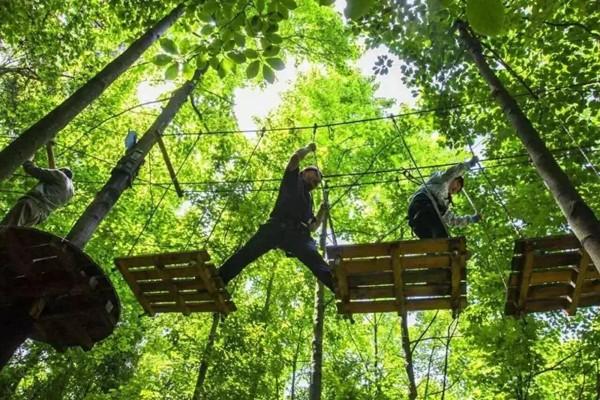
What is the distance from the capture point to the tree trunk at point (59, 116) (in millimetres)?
3953

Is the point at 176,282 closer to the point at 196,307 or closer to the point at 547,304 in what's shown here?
the point at 196,307

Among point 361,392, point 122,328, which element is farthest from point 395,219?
point 122,328

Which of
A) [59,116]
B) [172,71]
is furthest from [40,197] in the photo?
[172,71]

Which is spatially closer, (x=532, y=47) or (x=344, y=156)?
(x=532, y=47)

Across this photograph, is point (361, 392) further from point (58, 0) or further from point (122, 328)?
point (58, 0)

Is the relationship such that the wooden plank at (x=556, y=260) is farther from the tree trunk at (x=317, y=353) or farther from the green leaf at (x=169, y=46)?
the tree trunk at (x=317, y=353)

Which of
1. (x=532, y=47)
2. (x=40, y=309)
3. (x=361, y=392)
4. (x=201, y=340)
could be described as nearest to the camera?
(x=40, y=309)

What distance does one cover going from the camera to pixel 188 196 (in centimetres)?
1054

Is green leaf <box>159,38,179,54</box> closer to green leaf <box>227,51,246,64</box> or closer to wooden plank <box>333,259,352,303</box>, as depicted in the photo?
green leaf <box>227,51,246,64</box>

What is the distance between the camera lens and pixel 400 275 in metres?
4.09

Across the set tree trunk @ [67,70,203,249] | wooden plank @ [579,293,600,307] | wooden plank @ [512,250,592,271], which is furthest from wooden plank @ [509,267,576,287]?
tree trunk @ [67,70,203,249]

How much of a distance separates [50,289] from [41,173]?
1644 mm

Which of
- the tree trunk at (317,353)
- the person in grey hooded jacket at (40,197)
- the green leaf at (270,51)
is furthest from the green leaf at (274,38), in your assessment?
the tree trunk at (317,353)

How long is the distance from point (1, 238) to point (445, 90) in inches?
210
